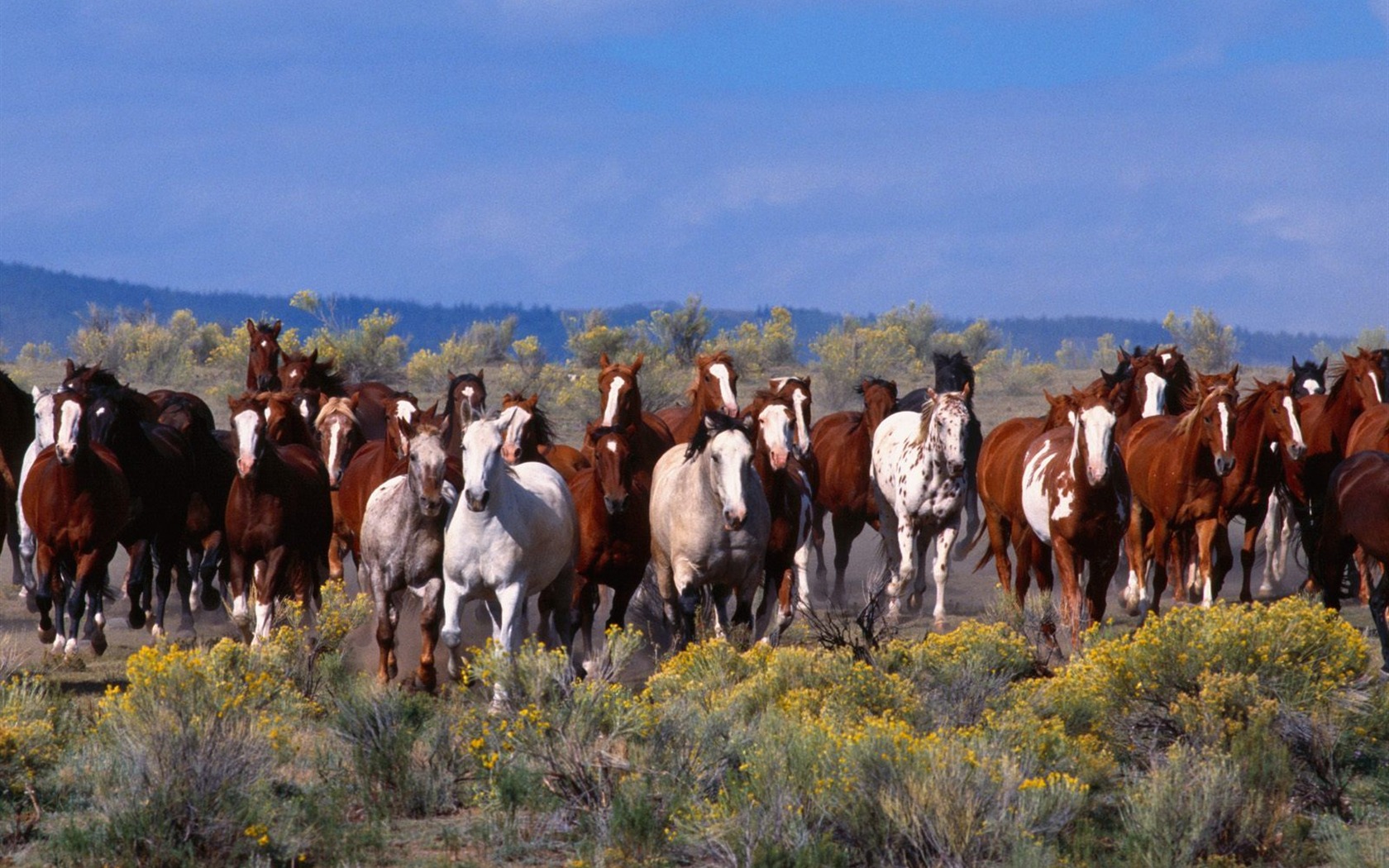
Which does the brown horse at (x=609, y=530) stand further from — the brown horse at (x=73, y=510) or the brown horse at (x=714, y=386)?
the brown horse at (x=73, y=510)

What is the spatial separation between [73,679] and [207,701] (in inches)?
162

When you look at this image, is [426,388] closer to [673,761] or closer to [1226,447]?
[1226,447]

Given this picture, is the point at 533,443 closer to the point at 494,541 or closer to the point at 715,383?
the point at 715,383

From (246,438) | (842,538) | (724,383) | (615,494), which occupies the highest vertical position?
(724,383)

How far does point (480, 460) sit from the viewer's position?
33.3 ft

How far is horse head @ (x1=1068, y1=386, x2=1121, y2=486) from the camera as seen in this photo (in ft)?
39.5

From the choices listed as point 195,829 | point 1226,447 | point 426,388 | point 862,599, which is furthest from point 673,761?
point 426,388

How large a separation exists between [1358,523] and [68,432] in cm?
929

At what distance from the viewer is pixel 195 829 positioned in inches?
277

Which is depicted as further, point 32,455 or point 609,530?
point 32,455

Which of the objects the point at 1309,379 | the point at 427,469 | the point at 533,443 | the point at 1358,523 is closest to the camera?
the point at 427,469

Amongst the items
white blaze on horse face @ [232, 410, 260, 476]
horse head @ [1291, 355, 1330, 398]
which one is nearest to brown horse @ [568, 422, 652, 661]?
white blaze on horse face @ [232, 410, 260, 476]

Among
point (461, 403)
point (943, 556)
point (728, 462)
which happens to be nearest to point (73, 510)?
point (461, 403)

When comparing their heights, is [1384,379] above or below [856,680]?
above
